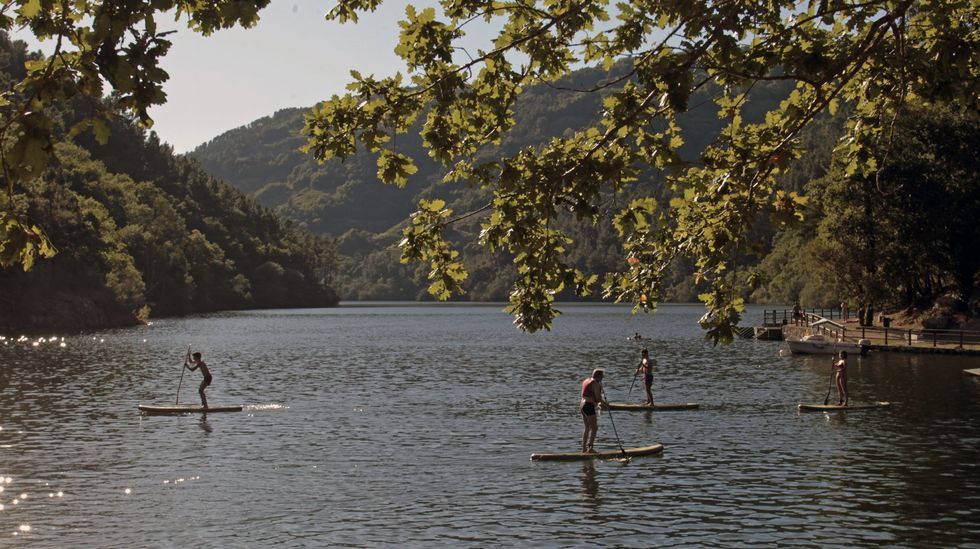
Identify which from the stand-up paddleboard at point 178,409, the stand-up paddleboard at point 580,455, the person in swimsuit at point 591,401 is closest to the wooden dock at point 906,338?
the stand-up paddleboard at point 580,455

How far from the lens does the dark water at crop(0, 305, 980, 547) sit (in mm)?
21281

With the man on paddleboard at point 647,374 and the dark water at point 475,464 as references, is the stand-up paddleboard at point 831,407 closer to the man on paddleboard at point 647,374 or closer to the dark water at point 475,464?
the dark water at point 475,464

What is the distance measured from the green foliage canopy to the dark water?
7.91m

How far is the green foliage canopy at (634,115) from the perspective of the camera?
13.3 m

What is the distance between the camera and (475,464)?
29219 mm

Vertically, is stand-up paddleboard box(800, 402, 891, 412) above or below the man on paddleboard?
below

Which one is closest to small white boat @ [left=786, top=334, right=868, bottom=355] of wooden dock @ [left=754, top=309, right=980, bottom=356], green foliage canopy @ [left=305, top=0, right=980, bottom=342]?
wooden dock @ [left=754, top=309, right=980, bottom=356]

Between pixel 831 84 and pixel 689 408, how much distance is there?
27513mm

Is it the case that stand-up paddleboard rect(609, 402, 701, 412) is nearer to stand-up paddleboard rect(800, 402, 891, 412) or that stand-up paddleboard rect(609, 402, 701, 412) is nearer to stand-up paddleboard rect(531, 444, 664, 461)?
stand-up paddleboard rect(800, 402, 891, 412)

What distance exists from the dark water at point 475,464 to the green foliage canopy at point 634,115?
791 centimetres

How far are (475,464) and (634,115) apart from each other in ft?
58.3

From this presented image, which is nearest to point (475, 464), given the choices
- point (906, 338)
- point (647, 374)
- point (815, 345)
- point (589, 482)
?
point (589, 482)

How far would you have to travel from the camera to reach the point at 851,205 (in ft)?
260

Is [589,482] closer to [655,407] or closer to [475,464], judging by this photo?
[475,464]
